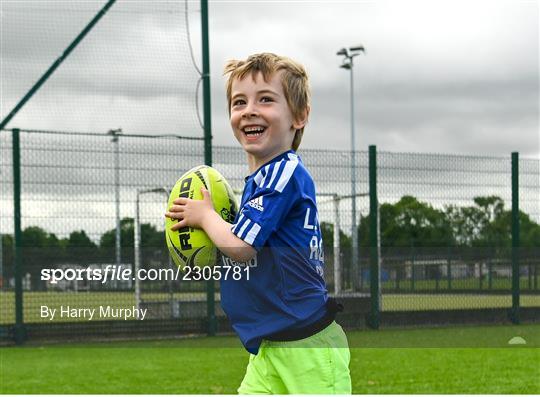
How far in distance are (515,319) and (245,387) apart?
33.5 feet

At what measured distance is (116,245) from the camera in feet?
33.6

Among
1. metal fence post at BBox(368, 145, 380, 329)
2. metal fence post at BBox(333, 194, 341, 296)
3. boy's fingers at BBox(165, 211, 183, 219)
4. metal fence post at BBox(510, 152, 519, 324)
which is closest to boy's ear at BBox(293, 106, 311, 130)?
boy's fingers at BBox(165, 211, 183, 219)

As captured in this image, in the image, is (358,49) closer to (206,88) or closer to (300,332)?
(206,88)

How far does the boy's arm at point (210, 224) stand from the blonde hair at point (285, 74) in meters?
0.37

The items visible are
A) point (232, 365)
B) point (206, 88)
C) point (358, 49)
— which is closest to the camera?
point (232, 365)

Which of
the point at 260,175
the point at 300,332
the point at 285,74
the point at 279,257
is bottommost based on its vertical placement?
the point at 300,332

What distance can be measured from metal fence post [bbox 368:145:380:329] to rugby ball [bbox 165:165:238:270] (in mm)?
8235

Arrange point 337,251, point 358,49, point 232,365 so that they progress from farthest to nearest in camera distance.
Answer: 1. point 358,49
2. point 337,251
3. point 232,365

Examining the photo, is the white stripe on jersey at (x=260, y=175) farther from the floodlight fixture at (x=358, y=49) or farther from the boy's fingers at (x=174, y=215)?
the floodlight fixture at (x=358, y=49)

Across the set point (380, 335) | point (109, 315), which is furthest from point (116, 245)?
point (380, 335)

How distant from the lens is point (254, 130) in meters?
3.10

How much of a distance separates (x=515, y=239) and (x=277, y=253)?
10226 mm

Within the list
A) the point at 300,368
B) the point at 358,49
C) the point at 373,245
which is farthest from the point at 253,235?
the point at 358,49

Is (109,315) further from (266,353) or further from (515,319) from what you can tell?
(266,353)
